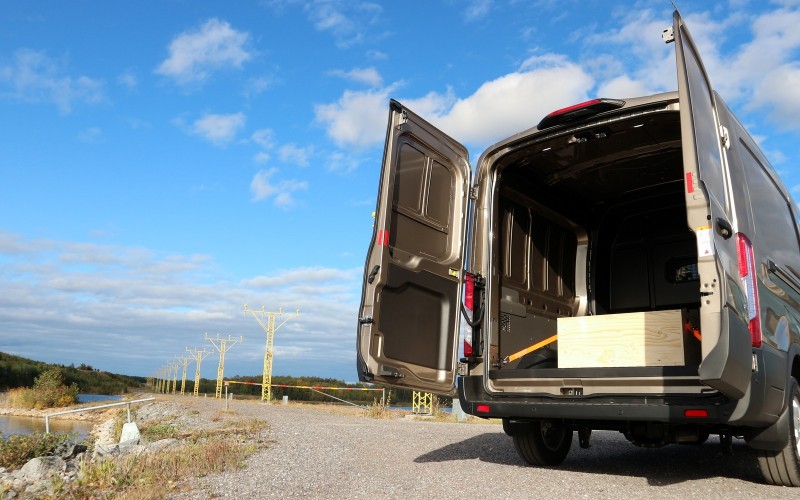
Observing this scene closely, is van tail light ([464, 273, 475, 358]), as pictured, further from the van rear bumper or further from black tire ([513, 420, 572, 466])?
black tire ([513, 420, 572, 466])

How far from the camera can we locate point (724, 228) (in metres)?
4.24

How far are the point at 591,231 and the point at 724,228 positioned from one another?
149 inches

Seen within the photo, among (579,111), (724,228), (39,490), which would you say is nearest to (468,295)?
(579,111)

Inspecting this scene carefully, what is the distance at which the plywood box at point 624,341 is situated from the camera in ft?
17.0

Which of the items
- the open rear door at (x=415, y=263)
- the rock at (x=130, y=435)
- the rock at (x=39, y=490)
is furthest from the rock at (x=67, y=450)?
the open rear door at (x=415, y=263)

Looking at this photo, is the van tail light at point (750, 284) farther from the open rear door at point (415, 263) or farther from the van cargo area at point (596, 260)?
the open rear door at point (415, 263)

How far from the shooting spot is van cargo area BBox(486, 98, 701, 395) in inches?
206

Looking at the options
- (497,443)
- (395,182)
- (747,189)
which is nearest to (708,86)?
(747,189)

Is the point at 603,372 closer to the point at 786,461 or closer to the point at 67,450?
the point at 786,461

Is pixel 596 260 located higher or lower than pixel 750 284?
higher

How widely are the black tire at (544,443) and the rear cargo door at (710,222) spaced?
6.97ft

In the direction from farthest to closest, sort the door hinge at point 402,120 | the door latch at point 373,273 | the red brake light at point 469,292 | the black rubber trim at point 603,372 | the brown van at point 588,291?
the red brake light at point 469,292 → the door hinge at point 402,120 → the door latch at point 373,273 → the black rubber trim at point 603,372 → the brown van at point 588,291

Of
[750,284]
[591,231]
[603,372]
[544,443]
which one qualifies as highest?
[591,231]

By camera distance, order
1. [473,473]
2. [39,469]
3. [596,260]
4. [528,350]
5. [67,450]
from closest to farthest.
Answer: [473,473] → [528,350] → [39,469] → [596,260] → [67,450]
